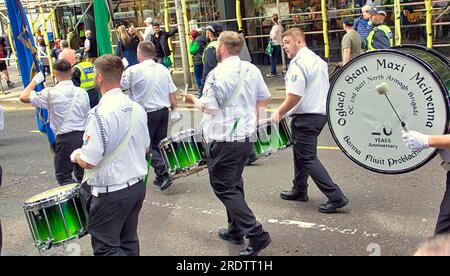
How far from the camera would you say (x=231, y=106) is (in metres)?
4.58

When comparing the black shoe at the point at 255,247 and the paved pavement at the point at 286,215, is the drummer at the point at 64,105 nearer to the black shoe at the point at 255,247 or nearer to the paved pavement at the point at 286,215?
the paved pavement at the point at 286,215

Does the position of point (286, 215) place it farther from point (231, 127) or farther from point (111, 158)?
point (111, 158)

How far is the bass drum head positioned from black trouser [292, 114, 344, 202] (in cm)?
116

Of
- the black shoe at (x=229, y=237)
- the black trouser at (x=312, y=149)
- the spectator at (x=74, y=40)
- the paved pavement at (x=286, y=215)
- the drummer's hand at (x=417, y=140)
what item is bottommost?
the paved pavement at (x=286, y=215)

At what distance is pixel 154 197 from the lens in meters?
6.56

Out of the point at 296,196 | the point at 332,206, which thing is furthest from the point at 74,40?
the point at 332,206

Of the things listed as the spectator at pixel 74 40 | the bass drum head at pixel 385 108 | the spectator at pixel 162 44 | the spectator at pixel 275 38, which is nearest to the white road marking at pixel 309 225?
the bass drum head at pixel 385 108

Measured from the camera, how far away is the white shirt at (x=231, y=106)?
455 cm

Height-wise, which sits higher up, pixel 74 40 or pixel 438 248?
pixel 74 40

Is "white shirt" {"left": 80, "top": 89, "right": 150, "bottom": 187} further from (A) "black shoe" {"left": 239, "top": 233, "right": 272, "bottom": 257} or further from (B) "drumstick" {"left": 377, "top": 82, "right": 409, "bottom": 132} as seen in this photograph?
(B) "drumstick" {"left": 377, "top": 82, "right": 409, "bottom": 132}

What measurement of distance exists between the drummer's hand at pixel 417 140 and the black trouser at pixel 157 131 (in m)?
3.74

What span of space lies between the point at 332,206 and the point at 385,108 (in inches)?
72.4

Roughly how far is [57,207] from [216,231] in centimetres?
172
